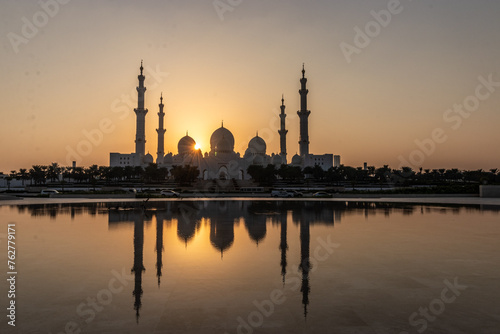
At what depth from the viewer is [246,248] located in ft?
35.6

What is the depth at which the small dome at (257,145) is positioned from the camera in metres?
98.5

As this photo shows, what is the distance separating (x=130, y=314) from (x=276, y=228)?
955 cm

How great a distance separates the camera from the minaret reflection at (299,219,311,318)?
6.68 m

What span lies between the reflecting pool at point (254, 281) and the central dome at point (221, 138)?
7902 centimetres

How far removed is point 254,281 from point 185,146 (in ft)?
301

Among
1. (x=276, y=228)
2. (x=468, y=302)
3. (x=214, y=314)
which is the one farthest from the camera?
(x=276, y=228)

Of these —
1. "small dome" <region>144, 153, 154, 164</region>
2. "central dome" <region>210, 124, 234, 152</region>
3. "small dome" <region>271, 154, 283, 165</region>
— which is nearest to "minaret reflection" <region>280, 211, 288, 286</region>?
"central dome" <region>210, 124, 234, 152</region>

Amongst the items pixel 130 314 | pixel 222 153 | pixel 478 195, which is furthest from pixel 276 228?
pixel 222 153

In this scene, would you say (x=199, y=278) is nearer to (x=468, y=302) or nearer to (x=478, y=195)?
(x=468, y=302)

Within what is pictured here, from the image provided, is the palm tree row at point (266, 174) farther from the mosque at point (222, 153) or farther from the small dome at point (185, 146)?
the small dome at point (185, 146)

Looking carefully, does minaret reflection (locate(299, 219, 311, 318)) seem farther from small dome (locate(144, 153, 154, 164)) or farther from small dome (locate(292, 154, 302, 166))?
small dome (locate(144, 153, 154, 164))

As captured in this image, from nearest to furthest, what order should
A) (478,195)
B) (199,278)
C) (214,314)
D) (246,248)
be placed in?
(214,314), (199,278), (246,248), (478,195)

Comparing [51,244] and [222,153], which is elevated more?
[222,153]

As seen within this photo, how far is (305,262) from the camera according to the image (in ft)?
30.4
